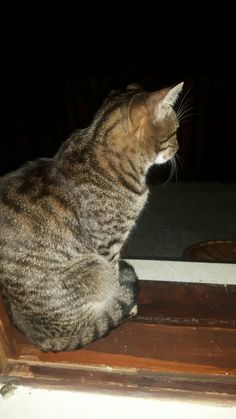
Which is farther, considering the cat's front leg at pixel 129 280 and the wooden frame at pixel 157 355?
the cat's front leg at pixel 129 280

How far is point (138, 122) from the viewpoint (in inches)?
41.6

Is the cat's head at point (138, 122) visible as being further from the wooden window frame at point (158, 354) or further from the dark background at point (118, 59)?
the dark background at point (118, 59)

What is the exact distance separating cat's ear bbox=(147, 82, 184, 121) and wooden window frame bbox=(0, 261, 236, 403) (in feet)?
1.91

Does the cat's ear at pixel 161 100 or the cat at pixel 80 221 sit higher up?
the cat's ear at pixel 161 100

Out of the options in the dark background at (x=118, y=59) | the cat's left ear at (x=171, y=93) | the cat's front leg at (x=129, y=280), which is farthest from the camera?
the dark background at (x=118, y=59)

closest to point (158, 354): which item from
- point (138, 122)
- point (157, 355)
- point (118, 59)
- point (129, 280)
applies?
point (157, 355)

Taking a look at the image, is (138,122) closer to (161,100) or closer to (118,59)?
(161,100)

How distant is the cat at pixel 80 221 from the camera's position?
1005 mm

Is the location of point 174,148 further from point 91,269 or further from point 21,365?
point 21,365

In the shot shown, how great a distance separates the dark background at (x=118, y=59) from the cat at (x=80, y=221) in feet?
5.24

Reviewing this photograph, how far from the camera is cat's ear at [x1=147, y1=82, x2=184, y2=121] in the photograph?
3.15ft

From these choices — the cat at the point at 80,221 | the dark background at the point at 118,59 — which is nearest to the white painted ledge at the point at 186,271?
the cat at the point at 80,221

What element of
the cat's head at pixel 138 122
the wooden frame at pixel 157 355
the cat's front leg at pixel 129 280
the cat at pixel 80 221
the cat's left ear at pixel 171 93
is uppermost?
the cat's left ear at pixel 171 93

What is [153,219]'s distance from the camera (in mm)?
2805
